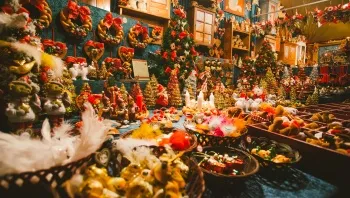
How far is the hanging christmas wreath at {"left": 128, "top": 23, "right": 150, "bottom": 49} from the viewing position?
435 centimetres

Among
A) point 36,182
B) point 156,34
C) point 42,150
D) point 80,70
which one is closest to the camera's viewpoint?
point 36,182

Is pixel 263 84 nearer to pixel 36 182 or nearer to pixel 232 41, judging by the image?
pixel 232 41

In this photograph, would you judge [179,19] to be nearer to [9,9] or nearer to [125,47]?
[125,47]

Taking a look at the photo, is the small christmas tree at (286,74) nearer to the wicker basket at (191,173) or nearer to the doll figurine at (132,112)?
the doll figurine at (132,112)

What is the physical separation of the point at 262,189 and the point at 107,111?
5.96 ft

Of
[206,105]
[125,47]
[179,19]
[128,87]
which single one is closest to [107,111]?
[128,87]

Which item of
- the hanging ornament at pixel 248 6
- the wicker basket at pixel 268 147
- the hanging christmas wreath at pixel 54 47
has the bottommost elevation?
the wicker basket at pixel 268 147

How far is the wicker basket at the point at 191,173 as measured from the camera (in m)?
0.89

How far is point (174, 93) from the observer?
4137mm

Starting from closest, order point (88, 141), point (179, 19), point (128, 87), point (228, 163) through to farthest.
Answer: point (88, 141), point (228, 163), point (128, 87), point (179, 19)

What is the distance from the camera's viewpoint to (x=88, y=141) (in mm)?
912

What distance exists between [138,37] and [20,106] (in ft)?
10.2

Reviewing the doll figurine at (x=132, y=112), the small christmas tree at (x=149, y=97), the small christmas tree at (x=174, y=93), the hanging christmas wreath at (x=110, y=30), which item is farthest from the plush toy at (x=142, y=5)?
the doll figurine at (x=132, y=112)

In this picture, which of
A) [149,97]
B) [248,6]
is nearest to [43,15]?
[149,97]
